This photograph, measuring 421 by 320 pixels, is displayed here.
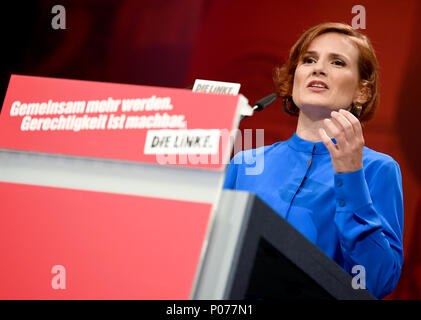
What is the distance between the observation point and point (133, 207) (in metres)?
0.74

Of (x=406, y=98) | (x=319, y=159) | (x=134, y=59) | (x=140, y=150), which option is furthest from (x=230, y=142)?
(x=134, y=59)

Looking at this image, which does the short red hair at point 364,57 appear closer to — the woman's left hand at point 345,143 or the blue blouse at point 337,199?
the blue blouse at point 337,199

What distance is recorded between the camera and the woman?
1097mm

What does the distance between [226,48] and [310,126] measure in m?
1.12

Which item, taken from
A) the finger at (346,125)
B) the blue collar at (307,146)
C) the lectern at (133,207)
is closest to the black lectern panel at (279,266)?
the lectern at (133,207)

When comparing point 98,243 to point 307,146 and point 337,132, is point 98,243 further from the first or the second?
point 307,146

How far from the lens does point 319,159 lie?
147 centimetres

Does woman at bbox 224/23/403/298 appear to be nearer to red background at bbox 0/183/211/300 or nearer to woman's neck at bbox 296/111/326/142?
woman's neck at bbox 296/111/326/142

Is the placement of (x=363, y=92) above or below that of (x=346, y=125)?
above

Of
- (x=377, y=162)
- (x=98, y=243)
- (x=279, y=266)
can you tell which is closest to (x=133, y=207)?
(x=98, y=243)

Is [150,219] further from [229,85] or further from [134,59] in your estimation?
[134,59]

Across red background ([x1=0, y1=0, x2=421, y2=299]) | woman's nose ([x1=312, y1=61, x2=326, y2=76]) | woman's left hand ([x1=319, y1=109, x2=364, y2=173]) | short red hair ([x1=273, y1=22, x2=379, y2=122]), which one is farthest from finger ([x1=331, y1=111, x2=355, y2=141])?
red background ([x1=0, y1=0, x2=421, y2=299])

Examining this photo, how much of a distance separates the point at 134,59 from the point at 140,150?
2013mm

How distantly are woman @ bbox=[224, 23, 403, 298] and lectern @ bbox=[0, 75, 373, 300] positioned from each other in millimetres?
288
